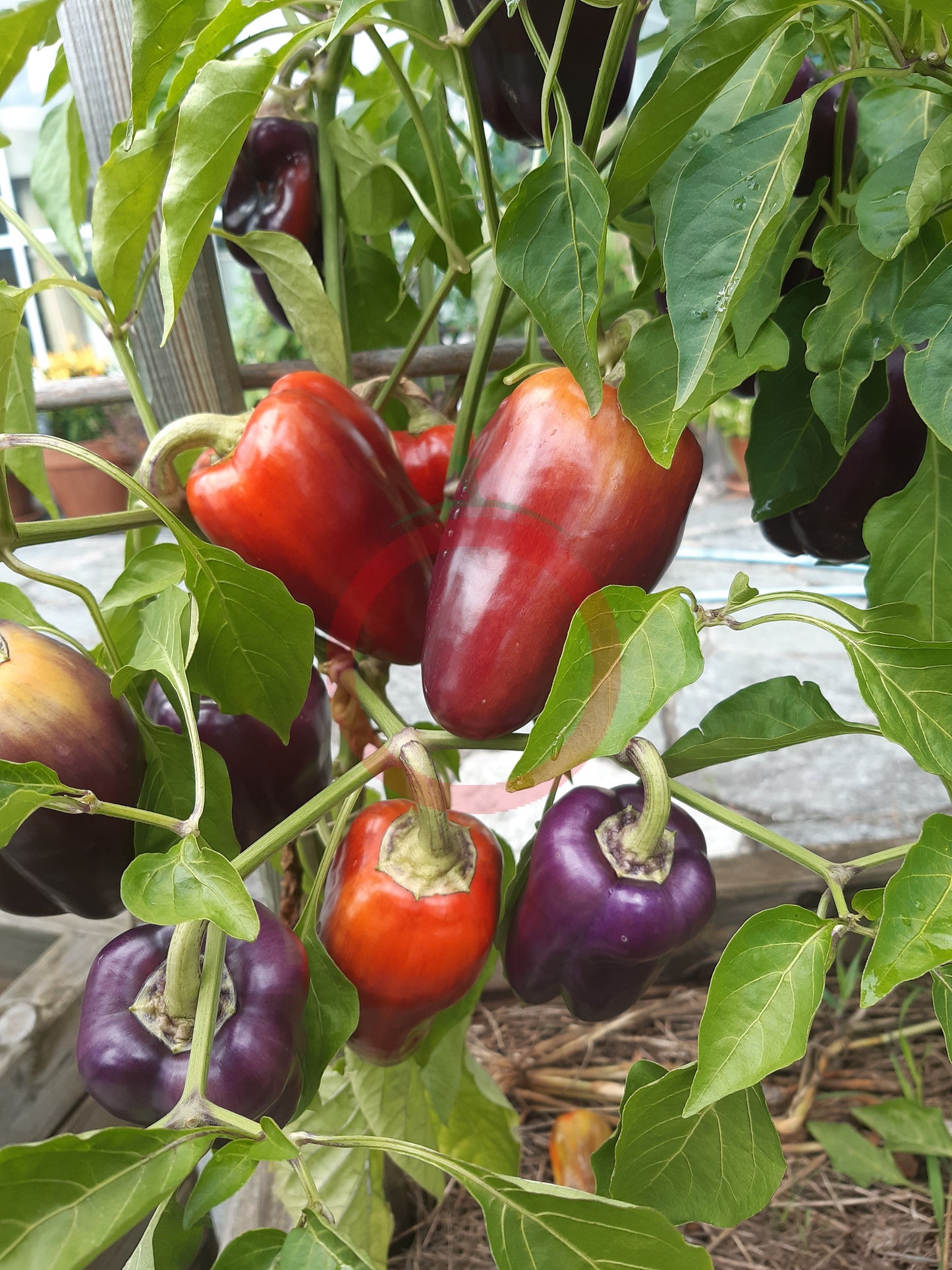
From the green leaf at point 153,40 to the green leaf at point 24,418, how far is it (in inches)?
7.1

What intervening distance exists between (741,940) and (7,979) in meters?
0.85

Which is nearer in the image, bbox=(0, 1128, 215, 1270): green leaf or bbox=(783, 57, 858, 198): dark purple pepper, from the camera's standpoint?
bbox=(0, 1128, 215, 1270): green leaf

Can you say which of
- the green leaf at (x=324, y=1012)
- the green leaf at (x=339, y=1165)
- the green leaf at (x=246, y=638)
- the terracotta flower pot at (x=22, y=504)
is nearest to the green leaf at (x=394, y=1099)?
the green leaf at (x=339, y=1165)

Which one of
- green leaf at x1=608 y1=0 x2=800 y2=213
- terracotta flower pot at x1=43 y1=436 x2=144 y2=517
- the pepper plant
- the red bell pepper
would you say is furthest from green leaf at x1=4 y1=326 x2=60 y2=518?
terracotta flower pot at x1=43 y1=436 x2=144 y2=517

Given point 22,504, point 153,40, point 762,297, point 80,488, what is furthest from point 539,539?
point 80,488

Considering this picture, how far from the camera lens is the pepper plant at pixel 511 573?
1.01 feet

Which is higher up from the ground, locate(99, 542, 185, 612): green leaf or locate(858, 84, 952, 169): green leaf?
locate(858, 84, 952, 169): green leaf

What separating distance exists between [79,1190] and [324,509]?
0.90 ft

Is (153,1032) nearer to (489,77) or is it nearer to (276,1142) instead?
(276,1142)

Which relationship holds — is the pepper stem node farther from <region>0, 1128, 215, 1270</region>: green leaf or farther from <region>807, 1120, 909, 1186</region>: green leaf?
<region>807, 1120, 909, 1186</region>: green leaf

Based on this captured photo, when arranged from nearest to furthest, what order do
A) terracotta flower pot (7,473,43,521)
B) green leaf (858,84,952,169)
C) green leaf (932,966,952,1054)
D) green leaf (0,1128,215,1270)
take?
green leaf (0,1128,215,1270), green leaf (932,966,952,1054), green leaf (858,84,952,169), terracotta flower pot (7,473,43,521)

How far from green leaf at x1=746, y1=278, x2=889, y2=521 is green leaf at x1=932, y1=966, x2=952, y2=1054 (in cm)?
21

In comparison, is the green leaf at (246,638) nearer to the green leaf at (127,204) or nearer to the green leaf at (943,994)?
the green leaf at (127,204)

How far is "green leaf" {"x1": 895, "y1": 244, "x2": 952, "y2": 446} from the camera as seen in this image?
0.32 meters
